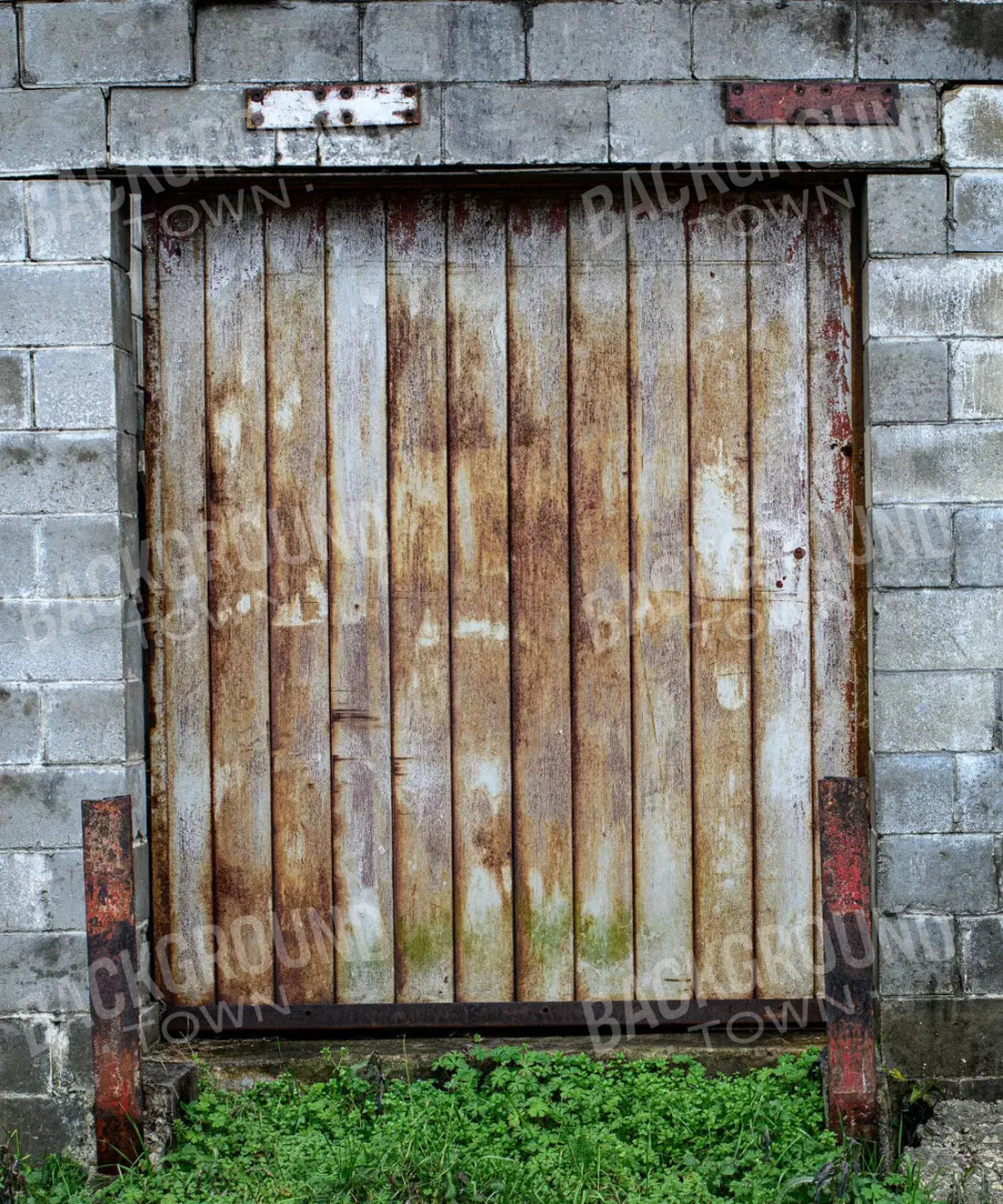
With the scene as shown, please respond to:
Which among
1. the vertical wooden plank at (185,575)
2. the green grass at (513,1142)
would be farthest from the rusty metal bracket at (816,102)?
the green grass at (513,1142)

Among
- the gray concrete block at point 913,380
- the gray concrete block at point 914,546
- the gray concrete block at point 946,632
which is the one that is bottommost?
the gray concrete block at point 946,632

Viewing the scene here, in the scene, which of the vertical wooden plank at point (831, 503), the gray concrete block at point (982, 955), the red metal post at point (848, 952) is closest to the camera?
the red metal post at point (848, 952)

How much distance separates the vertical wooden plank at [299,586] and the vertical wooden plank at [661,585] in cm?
86

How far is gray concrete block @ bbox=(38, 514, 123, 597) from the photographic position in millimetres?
2887

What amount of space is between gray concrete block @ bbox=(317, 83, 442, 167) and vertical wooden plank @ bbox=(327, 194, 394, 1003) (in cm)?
19

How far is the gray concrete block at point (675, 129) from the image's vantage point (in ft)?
9.44

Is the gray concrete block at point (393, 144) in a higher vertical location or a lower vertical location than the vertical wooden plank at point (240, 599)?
higher

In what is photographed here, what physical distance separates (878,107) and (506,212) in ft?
3.25

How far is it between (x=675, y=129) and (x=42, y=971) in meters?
2.70

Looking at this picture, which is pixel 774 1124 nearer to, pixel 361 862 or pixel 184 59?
pixel 361 862

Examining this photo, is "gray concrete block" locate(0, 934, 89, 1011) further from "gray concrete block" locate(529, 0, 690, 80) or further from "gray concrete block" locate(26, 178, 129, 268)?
"gray concrete block" locate(529, 0, 690, 80)

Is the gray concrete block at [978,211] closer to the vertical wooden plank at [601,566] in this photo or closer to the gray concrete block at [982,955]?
the vertical wooden plank at [601,566]

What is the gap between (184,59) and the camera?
2.88 meters

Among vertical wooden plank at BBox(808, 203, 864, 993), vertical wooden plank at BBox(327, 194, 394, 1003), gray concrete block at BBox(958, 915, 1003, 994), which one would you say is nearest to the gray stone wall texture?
gray concrete block at BBox(958, 915, 1003, 994)
